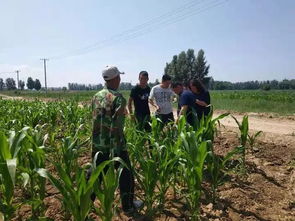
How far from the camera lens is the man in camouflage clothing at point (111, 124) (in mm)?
3428

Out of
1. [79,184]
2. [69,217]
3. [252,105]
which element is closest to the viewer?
[79,184]

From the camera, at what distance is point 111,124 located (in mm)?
3480

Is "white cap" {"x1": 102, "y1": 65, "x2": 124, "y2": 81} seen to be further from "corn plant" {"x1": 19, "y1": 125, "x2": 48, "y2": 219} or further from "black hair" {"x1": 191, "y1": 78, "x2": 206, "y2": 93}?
"black hair" {"x1": 191, "y1": 78, "x2": 206, "y2": 93}

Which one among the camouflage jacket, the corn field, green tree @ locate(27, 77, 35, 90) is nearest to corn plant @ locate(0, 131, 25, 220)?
the corn field

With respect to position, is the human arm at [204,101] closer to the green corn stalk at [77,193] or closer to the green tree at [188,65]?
the green corn stalk at [77,193]

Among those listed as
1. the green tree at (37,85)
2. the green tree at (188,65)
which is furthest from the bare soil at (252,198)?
the green tree at (37,85)

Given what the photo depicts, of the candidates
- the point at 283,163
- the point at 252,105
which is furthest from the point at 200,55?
the point at 283,163

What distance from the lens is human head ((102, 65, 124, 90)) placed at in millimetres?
3428

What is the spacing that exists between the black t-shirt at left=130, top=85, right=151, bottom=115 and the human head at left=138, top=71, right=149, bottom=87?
120mm

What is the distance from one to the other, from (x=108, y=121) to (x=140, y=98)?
2.49m

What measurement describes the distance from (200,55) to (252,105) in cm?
4432

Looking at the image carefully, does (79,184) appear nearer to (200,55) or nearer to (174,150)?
(174,150)

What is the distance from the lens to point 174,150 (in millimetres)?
3648

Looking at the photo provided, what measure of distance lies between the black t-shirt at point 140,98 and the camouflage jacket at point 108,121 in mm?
2341
